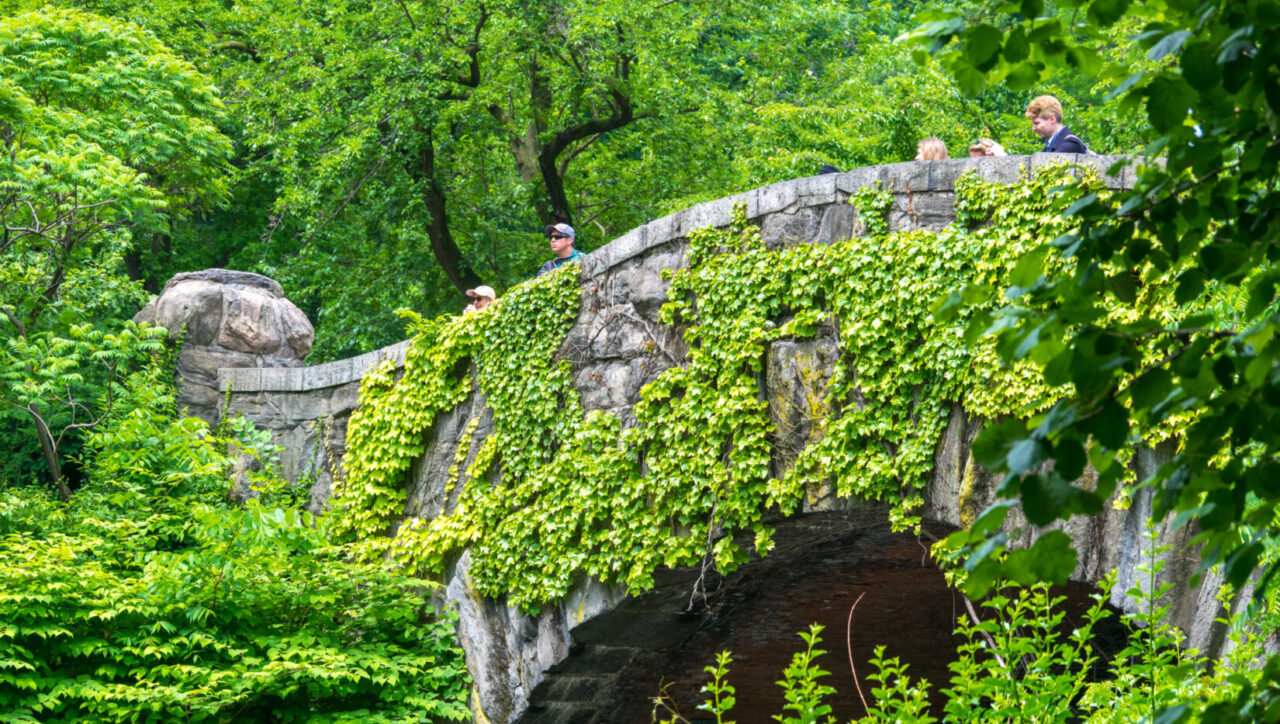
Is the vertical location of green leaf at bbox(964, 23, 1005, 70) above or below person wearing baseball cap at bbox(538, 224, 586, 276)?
below

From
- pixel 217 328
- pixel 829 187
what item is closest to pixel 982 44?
pixel 829 187

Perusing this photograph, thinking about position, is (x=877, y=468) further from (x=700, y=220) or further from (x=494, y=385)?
(x=494, y=385)

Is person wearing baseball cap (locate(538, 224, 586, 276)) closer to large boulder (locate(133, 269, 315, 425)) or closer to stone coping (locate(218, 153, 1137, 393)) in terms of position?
stone coping (locate(218, 153, 1137, 393))

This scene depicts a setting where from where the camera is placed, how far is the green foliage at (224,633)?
6.95m

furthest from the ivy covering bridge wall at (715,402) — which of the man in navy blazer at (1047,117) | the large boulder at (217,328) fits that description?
the large boulder at (217,328)

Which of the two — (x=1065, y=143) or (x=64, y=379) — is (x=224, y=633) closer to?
(x=64, y=379)

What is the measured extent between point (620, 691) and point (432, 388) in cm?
238

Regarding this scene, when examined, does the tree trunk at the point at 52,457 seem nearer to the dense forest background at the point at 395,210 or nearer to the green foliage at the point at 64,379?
the green foliage at the point at 64,379

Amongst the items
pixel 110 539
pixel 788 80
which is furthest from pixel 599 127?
pixel 110 539

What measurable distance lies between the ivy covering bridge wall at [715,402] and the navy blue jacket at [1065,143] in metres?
0.63

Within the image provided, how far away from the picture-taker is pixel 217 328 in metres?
11.5

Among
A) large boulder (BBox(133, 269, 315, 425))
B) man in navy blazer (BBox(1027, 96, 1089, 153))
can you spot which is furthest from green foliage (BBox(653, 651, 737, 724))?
large boulder (BBox(133, 269, 315, 425))

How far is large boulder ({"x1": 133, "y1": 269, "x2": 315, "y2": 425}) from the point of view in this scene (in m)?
11.2

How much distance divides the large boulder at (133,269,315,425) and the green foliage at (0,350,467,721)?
3.08m
